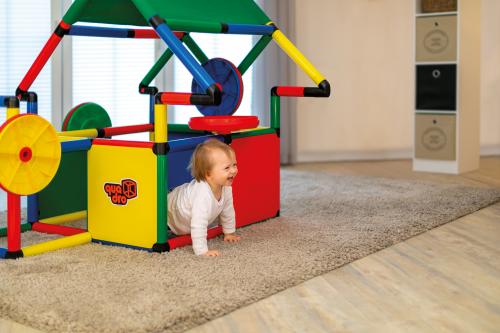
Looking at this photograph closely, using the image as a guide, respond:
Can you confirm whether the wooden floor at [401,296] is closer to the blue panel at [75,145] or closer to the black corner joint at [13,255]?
the black corner joint at [13,255]

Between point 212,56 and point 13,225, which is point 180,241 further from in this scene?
point 212,56

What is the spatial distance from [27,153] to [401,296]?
1.09m

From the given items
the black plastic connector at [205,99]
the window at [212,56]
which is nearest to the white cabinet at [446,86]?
the window at [212,56]

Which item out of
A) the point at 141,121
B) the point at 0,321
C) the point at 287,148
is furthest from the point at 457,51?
the point at 0,321

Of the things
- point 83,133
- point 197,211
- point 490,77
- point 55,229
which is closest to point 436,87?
point 490,77

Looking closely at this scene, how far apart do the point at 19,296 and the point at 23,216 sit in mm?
1142

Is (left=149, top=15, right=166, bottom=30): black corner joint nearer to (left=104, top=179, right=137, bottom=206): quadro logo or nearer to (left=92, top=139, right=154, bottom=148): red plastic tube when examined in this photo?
(left=92, top=139, right=154, bottom=148): red plastic tube

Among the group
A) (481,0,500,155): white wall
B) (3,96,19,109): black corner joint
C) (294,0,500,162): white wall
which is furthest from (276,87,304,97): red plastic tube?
(481,0,500,155): white wall

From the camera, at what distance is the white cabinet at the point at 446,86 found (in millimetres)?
4145

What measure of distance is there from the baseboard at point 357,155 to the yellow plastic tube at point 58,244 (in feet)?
8.31

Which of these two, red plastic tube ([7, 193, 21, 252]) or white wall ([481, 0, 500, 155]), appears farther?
white wall ([481, 0, 500, 155])

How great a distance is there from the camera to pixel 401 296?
1955 millimetres

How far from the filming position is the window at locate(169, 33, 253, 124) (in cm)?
444

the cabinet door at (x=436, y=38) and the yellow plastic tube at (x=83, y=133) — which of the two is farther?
the cabinet door at (x=436, y=38)
